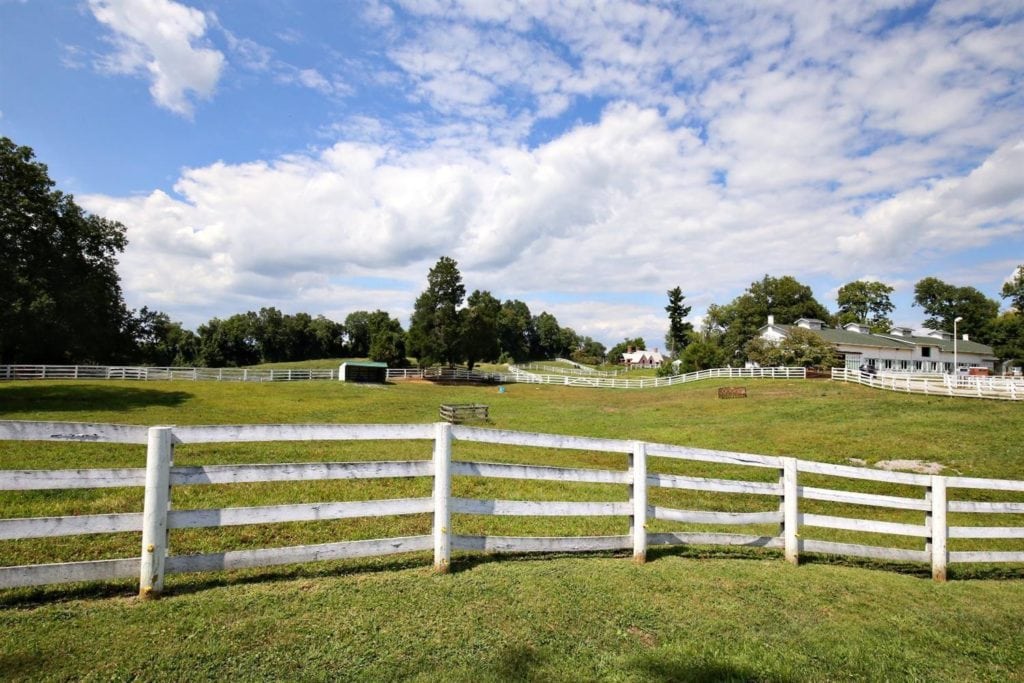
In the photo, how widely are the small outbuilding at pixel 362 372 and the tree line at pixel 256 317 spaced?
28.5ft

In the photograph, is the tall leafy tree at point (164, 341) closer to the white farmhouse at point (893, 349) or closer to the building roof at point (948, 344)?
the white farmhouse at point (893, 349)

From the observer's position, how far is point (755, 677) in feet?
12.4

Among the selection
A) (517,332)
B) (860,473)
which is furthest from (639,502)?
(517,332)

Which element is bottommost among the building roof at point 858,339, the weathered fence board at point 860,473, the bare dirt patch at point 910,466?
the bare dirt patch at point 910,466

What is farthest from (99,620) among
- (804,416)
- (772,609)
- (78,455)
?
(804,416)

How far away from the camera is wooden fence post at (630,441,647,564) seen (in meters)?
5.93

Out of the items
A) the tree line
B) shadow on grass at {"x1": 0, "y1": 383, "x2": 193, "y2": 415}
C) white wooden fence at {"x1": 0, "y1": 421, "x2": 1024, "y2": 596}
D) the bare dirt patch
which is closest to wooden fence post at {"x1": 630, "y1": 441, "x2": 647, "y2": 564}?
white wooden fence at {"x1": 0, "y1": 421, "x2": 1024, "y2": 596}

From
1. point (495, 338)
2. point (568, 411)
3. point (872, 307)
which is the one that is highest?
point (872, 307)

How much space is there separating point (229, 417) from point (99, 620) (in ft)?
75.2

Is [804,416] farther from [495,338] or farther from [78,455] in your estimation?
[495,338]

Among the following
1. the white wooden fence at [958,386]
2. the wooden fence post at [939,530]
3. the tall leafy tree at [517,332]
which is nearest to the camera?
the wooden fence post at [939,530]

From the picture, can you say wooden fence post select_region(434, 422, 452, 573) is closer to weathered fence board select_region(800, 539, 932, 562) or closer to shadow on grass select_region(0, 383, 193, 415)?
weathered fence board select_region(800, 539, 932, 562)

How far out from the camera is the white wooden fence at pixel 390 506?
163 inches

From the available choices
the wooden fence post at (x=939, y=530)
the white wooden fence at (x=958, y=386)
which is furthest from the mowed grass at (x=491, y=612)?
the white wooden fence at (x=958, y=386)
